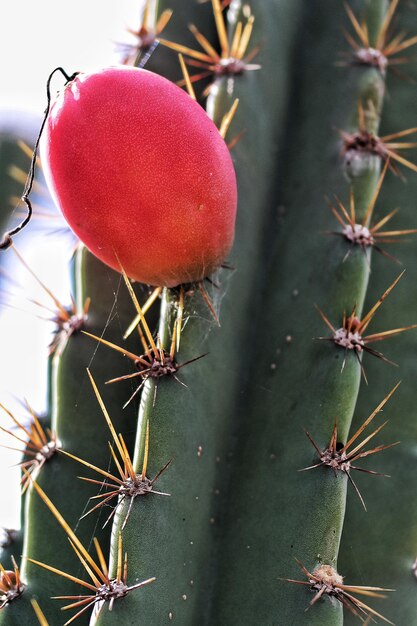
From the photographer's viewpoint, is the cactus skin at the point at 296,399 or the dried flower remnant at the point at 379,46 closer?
the cactus skin at the point at 296,399

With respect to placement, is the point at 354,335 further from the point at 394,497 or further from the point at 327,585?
the point at 327,585

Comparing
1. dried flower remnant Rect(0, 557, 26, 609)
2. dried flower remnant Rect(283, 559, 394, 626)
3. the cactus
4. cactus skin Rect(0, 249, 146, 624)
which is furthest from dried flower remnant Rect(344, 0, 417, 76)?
dried flower remnant Rect(0, 557, 26, 609)

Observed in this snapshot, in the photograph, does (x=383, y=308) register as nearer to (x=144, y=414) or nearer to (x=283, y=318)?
(x=283, y=318)

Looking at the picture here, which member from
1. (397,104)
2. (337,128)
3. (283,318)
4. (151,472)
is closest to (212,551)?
(151,472)

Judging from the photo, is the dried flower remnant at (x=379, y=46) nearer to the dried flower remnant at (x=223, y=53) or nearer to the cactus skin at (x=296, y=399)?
the cactus skin at (x=296, y=399)

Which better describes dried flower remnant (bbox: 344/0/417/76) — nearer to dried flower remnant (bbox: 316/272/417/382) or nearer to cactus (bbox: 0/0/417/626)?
cactus (bbox: 0/0/417/626)

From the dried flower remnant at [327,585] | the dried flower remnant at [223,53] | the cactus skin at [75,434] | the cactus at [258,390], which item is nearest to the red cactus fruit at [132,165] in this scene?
the cactus at [258,390]
